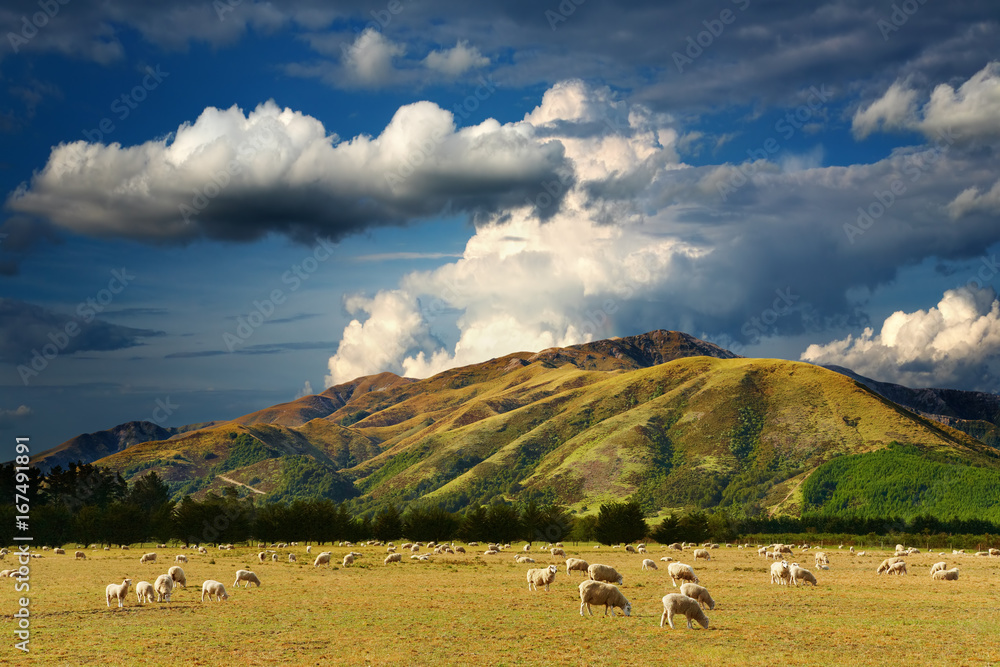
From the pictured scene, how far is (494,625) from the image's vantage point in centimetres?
3081

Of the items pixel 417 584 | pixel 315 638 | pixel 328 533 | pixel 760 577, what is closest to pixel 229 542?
pixel 328 533

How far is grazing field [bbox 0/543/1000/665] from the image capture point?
24.8 metres

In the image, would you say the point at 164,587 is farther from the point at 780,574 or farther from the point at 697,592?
the point at 780,574

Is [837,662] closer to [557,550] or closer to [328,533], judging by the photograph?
[557,550]

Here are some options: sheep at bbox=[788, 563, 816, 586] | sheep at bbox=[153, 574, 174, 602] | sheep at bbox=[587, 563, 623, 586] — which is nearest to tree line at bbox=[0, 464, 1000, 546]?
sheep at bbox=[788, 563, 816, 586]

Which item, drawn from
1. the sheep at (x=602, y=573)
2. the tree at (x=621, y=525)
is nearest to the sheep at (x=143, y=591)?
the sheep at (x=602, y=573)

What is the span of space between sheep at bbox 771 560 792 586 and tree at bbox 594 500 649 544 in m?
74.9

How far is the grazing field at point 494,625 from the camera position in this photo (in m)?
24.8

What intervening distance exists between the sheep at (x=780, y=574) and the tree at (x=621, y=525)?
74.9 meters

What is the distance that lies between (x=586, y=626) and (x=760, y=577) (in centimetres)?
3021

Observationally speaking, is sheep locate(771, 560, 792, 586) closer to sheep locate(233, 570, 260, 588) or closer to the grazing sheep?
the grazing sheep

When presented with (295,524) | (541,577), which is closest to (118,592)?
(541,577)

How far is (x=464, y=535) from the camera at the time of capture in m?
131

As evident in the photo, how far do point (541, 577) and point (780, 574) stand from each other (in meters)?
17.6
